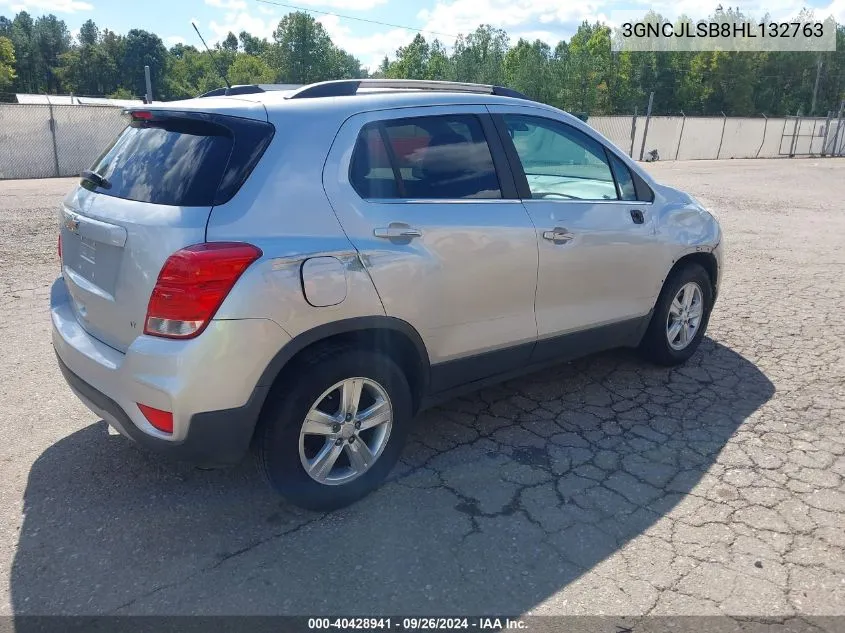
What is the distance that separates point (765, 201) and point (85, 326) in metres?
15.1

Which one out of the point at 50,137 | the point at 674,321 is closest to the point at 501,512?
the point at 674,321

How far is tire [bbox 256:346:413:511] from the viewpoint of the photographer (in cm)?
277

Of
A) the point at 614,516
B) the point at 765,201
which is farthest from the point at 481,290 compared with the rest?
the point at 765,201

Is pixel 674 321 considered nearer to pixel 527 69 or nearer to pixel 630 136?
pixel 630 136

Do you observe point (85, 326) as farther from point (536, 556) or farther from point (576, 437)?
point (576, 437)

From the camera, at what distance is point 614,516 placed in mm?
3039

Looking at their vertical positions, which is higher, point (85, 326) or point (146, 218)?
point (146, 218)

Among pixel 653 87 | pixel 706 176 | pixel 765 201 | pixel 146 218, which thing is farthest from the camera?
pixel 653 87

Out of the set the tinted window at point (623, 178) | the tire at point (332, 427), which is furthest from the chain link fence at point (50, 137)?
the tire at point (332, 427)

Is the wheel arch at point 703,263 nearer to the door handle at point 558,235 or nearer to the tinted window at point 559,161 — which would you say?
the tinted window at point 559,161

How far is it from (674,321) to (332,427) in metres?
2.79

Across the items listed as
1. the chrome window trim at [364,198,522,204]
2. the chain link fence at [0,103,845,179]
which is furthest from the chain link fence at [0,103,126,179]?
the chrome window trim at [364,198,522,204]

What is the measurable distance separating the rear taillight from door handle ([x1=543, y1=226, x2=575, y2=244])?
1.71 meters

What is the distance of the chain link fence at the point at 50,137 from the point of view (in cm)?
1758
